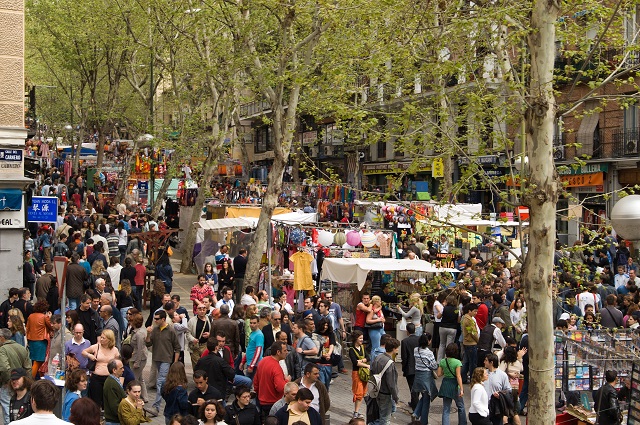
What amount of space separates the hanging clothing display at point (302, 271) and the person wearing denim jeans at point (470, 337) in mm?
5060

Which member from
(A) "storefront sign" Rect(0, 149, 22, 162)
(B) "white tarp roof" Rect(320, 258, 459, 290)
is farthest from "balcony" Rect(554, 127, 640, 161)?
(A) "storefront sign" Rect(0, 149, 22, 162)

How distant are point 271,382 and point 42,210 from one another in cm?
1326

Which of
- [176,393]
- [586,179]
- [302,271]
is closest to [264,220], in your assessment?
[302,271]

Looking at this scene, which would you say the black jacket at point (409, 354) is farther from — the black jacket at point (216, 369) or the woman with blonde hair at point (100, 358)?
the woman with blonde hair at point (100, 358)

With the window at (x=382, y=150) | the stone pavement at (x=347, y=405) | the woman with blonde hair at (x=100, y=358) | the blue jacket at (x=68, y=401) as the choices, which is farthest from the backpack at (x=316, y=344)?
the window at (x=382, y=150)

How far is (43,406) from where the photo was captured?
7961 mm

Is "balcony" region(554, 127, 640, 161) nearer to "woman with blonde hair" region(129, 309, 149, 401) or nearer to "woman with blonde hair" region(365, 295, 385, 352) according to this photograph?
"woman with blonde hair" region(365, 295, 385, 352)

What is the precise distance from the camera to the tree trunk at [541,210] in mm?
10125

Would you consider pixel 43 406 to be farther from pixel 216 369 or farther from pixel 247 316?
pixel 247 316

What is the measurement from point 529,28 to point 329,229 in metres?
13.2

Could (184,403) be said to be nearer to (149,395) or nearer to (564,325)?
(149,395)

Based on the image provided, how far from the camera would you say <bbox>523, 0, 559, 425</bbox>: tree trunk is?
10125 millimetres

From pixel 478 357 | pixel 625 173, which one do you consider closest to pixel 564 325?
pixel 478 357

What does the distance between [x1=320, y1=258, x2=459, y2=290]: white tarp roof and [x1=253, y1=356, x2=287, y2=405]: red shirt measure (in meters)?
6.63
